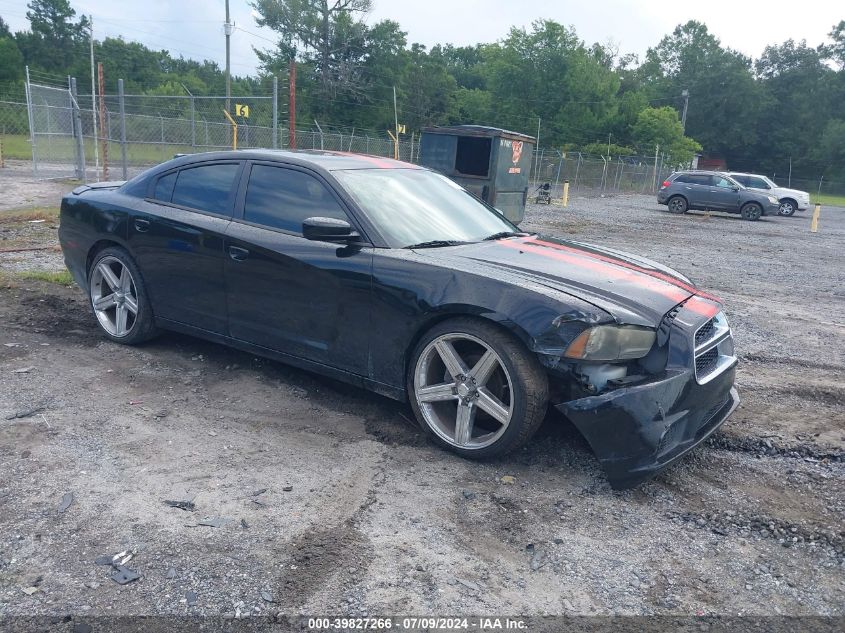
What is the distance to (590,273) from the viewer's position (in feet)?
13.2

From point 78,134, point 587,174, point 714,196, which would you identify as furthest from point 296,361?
point 587,174

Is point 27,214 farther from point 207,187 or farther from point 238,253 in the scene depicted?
point 238,253

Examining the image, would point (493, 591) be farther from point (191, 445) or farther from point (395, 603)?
point (191, 445)

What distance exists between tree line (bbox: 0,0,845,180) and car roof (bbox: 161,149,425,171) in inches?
1741

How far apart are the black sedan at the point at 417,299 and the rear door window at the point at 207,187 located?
0.04 feet

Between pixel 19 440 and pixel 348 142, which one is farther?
pixel 348 142

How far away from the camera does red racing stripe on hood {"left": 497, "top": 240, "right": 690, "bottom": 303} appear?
13.1ft

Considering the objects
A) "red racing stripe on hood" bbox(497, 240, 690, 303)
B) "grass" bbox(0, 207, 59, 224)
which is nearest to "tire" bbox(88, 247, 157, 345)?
"red racing stripe on hood" bbox(497, 240, 690, 303)

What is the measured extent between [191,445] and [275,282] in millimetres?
1143

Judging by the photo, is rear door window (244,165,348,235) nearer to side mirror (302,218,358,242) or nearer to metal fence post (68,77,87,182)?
side mirror (302,218,358,242)

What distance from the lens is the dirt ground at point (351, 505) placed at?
2686 mm

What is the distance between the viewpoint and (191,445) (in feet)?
12.6

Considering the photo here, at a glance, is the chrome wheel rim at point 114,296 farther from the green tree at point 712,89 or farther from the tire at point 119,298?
the green tree at point 712,89

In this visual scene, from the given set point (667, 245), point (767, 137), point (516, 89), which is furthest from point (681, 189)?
point (767, 137)
